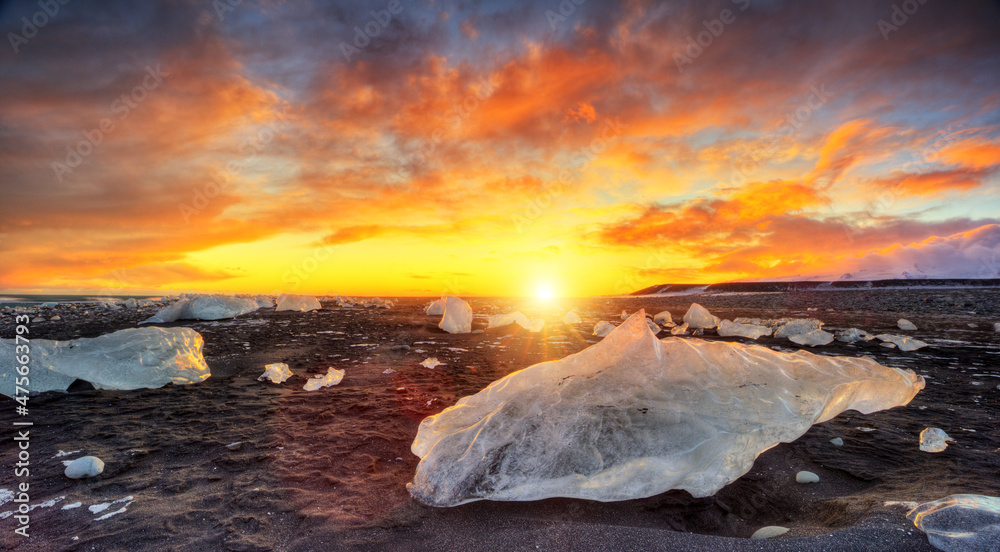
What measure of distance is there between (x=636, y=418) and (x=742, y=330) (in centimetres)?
980

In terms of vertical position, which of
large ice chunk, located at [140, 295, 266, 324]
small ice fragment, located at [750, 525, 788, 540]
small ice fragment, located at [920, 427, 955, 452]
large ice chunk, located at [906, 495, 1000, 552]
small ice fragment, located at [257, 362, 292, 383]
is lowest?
small ice fragment, located at [750, 525, 788, 540]

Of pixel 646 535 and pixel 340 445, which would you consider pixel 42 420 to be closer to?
pixel 340 445

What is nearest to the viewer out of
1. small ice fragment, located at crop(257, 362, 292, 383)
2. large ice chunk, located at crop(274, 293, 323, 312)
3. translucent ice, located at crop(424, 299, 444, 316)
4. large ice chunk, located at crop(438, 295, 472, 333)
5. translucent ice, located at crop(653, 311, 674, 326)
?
small ice fragment, located at crop(257, 362, 292, 383)

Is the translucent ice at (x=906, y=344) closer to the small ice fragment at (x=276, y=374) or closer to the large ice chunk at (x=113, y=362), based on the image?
the small ice fragment at (x=276, y=374)

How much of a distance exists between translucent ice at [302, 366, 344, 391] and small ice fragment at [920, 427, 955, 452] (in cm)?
675

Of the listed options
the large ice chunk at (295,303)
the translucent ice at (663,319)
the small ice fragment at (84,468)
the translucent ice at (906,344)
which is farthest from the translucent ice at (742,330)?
the large ice chunk at (295,303)

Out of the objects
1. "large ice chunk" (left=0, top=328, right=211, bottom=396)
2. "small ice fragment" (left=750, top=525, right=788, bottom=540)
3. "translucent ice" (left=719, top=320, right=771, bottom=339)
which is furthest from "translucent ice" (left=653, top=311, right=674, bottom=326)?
"large ice chunk" (left=0, top=328, right=211, bottom=396)

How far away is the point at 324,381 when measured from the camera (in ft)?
18.9

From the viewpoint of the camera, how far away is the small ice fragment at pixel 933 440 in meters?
3.40

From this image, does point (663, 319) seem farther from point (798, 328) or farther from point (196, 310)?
point (196, 310)

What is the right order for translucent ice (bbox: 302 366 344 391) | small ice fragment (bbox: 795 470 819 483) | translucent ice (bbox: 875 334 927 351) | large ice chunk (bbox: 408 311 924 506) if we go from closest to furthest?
large ice chunk (bbox: 408 311 924 506) → small ice fragment (bbox: 795 470 819 483) → translucent ice (bbox: 302 366 344 391) → translucent ice (bbox: 875 334 927 351)

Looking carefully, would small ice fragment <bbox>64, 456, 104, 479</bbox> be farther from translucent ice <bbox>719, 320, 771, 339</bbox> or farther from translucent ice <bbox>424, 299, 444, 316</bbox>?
translucent ice <bbox>424, 299, 444, 316</bbox>

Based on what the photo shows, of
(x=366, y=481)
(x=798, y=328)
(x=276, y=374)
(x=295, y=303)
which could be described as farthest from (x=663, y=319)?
(x=295, y=303)

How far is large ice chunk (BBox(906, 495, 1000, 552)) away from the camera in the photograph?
1761mm
